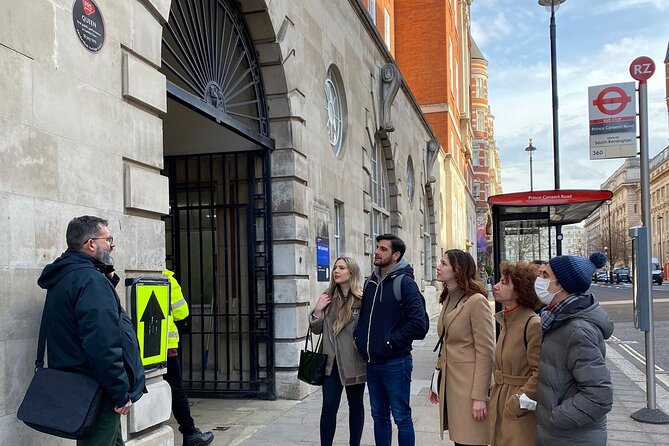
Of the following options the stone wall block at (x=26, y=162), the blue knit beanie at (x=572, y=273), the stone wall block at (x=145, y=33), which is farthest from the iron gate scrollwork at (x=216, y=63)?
the blue knit beanie at (x=572, y=273)

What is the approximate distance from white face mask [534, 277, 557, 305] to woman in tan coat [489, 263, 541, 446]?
0.15 m

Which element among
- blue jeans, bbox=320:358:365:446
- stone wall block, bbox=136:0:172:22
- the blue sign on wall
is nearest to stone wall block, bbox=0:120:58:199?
stone wall block, bbox=136:0:172:22

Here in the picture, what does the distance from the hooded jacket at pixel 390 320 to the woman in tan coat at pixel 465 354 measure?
35cm

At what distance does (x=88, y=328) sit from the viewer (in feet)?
11.3

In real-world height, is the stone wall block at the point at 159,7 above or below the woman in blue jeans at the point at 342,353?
above

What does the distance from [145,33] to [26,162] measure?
72.3 inches

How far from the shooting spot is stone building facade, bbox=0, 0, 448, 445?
405 cm

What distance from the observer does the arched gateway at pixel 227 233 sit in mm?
8727

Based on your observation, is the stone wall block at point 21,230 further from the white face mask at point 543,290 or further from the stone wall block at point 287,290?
the stone wall block at point 287,290

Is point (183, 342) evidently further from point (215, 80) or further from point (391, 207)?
point (391, 207)

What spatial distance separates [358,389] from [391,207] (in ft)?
41.2

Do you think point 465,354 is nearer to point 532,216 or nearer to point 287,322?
point 287,322

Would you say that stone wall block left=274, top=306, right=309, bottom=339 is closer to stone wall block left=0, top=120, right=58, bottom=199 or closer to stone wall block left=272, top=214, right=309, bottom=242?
stone wall block left=272, top=214, right=309, bottom=242

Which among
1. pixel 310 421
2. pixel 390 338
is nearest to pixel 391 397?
pixel 390 338
